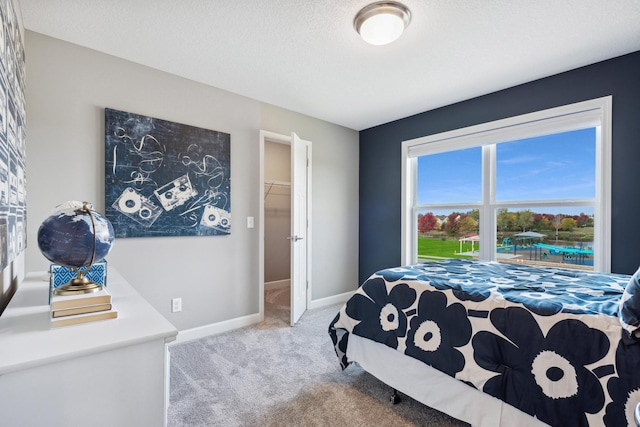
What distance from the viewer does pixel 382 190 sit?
4.04 meters

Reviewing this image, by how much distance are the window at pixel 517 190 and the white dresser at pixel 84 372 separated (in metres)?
3.14

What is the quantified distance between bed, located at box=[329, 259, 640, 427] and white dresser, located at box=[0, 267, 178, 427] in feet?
4.25

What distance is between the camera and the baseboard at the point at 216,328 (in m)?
2.74

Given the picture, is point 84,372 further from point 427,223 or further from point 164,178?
point 427,223

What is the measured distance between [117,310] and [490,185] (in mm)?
3290

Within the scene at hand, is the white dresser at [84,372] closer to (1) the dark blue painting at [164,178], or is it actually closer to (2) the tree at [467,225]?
(1) the dark blue painting at [164,178]

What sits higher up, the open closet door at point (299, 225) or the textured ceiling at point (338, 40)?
the textured ceiling at point (338, 40)

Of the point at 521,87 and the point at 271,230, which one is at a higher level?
the point at 521,87

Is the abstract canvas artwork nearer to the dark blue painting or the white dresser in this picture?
the white dresser

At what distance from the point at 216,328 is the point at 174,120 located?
193 cm

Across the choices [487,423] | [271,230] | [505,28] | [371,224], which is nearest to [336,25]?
[505,28]

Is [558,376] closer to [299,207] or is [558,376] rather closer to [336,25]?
[336,25]

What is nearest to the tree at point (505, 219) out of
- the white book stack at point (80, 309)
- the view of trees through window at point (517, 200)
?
the view of trees through window at point (517, 200)

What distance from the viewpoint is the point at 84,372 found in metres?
0.81
